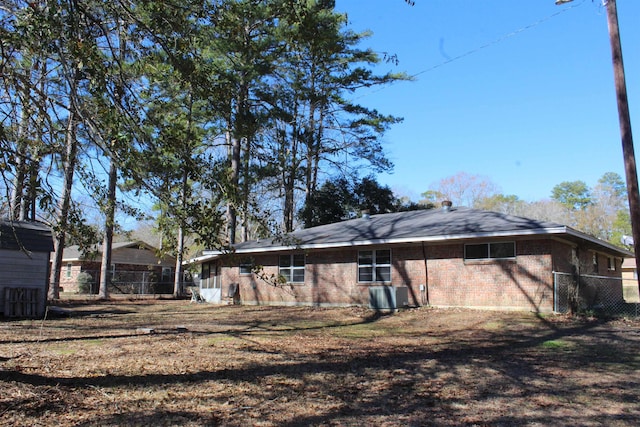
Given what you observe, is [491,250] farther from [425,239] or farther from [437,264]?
[425,239]

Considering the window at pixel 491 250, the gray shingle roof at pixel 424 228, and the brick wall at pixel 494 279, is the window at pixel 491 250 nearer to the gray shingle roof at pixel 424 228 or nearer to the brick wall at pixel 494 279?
the brick wall at pixel 494 279

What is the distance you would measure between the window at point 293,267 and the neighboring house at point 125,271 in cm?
1499

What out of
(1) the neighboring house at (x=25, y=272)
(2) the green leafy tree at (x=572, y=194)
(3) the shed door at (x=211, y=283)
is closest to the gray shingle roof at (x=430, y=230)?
(3) the shed door at (x=211, y=283)

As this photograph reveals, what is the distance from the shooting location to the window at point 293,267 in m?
20.3

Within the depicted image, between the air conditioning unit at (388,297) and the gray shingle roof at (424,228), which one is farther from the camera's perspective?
the air conditioning unit at (388,297)

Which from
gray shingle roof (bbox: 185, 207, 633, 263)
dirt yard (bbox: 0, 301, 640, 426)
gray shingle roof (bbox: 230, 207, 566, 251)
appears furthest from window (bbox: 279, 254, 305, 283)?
dirt yard (bbox: 0, 301, 640, 426)

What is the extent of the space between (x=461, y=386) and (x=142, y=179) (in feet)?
15.3

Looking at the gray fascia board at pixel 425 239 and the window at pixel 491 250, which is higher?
the gray fascia board at pixel 425 239

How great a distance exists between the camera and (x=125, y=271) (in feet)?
117

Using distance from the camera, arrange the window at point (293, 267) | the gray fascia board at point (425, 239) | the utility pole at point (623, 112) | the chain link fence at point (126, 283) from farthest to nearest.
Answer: the chain link fence at point (126, 283) < the window at point (293, 267) < the gray fascia board at point (425, 239) < the utility pole at point (623, 112)

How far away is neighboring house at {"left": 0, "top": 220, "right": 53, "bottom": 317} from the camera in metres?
14.6

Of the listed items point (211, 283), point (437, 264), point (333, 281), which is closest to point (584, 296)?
point (437, 264)

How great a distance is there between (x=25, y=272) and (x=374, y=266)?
37.1ft

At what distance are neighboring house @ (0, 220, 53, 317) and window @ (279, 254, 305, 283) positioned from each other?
8622 mm
